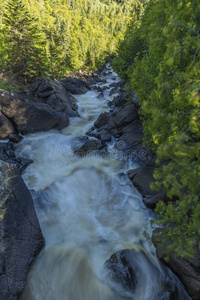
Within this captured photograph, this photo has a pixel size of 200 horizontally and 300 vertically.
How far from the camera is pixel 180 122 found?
164 inches

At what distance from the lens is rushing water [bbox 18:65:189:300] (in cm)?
635

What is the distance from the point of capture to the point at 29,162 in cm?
1306

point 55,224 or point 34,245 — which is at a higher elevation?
point 34,245

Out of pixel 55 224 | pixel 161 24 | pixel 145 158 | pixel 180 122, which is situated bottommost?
pixel 55 224

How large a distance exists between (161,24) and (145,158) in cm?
964

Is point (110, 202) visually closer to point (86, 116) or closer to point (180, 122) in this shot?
point (180, 122)

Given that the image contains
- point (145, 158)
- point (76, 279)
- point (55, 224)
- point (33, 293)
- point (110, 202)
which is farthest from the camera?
point (145, 158)

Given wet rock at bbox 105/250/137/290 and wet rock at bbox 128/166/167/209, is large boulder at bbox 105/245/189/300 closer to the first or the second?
wet rock at bbox 105/250/137/290

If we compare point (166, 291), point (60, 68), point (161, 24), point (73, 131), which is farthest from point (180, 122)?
point (60, 68)

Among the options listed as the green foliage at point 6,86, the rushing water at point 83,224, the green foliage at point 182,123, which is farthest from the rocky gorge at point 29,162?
the green foliage at point 182,123

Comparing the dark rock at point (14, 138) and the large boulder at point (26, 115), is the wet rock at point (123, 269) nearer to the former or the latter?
the dark rock at point (14, 138)

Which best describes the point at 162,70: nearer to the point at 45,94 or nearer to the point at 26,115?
the point at 26,115

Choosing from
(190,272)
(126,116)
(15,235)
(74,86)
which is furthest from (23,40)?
Answer: (190,272)

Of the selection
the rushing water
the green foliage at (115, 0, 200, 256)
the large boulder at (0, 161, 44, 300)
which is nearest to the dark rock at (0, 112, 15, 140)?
the rushing water
